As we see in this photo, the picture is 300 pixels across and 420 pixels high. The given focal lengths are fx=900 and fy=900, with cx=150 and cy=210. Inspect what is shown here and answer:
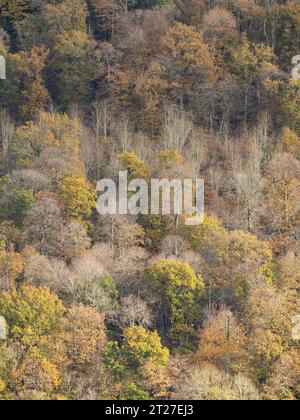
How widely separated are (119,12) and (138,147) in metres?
16.5

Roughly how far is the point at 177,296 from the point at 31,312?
7448 millimetres

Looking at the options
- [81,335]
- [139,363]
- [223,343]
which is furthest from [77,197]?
[223,343]

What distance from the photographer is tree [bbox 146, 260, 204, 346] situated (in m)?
45.0

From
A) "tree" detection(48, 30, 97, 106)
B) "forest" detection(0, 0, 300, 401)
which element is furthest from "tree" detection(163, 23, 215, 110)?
"tree" detection(48, 30, 97, 106)

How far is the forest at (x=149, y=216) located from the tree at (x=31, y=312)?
8cm

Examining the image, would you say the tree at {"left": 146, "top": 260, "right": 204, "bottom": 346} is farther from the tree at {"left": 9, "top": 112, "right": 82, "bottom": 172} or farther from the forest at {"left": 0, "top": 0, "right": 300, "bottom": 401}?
the tree at {"left": 9, "top": 112, "right": 82, "bottom": 172}

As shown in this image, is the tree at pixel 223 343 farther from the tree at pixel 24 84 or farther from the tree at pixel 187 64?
the tree at pixel 24 84

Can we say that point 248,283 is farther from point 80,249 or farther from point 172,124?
point 172,124

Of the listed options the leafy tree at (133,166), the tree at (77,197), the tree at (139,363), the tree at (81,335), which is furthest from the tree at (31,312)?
the leafy tree at (133,166)

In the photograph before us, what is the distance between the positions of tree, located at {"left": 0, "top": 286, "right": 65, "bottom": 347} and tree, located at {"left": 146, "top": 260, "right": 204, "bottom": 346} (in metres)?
5.33

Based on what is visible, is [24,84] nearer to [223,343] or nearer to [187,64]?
[187,64]

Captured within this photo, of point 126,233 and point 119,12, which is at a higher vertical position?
point 119,12
